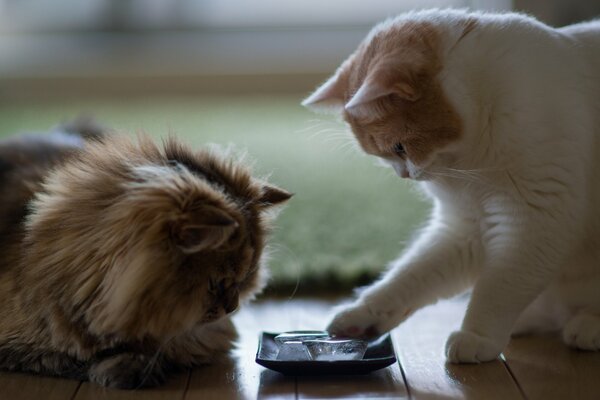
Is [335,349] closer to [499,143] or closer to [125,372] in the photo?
[125,372]


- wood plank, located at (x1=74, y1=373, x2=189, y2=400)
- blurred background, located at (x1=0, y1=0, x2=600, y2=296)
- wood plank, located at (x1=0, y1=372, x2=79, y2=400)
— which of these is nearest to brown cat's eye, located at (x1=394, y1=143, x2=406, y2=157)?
wood plank, located at (x1=74, y1=373, x2=189, y2=400)

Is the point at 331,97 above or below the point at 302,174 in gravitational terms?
above

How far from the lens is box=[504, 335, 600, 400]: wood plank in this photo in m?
Result: 1.58

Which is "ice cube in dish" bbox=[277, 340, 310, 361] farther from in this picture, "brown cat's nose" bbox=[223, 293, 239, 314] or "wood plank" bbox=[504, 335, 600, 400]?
"wood plank" bbox=[504, 335, 600, 400]

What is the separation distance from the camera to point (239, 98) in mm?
4805

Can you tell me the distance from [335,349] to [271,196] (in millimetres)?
324

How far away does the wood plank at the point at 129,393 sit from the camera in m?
1.58

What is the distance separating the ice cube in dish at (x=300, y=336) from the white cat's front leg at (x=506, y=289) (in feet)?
0.87

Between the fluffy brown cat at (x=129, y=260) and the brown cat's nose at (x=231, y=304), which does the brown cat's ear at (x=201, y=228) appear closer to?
the fluffy brown cat at (x=129, y=260)

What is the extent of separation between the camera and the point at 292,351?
5.57 feet

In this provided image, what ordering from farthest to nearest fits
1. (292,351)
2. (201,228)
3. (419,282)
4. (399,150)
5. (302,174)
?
(302,174)
(419,282)
(399,150)
(292,351)
(201,228)

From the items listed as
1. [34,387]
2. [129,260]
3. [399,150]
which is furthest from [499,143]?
[34,387]

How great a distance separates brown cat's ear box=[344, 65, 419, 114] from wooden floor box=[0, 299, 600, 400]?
526mm

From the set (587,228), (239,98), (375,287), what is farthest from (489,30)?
(239,98)
